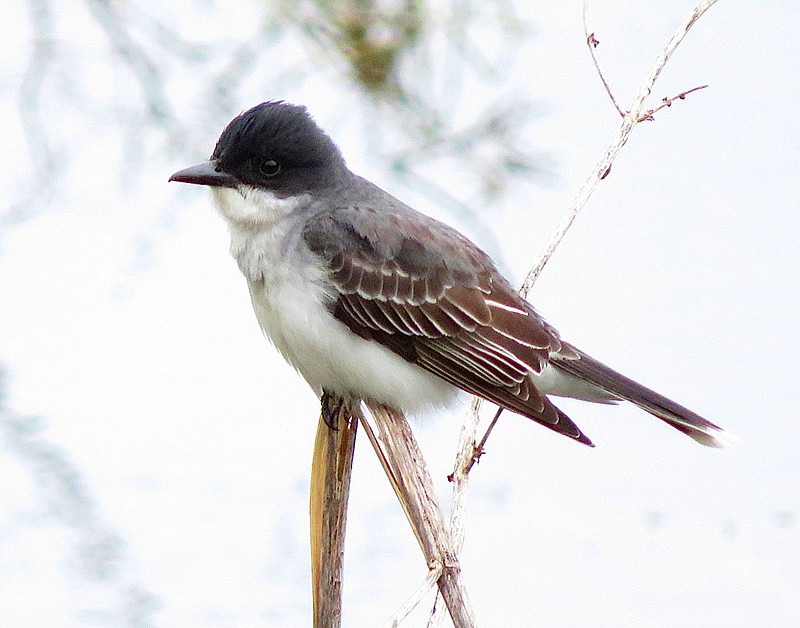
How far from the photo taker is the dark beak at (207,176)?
3.58 meters

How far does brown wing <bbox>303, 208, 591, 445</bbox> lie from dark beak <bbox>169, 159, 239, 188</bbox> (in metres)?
0.25

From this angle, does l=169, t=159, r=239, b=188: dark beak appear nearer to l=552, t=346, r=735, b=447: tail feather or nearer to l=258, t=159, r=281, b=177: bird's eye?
l=258, t=159, r=281, b=177: bird's eye

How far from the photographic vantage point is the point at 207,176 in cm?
361

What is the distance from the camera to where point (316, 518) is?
293cm

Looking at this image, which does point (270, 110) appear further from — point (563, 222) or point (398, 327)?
point (563, 222)

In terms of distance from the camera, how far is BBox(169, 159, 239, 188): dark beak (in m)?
3.58

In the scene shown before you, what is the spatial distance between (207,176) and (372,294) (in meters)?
0.53

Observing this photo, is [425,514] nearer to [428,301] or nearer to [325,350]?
[325,350]

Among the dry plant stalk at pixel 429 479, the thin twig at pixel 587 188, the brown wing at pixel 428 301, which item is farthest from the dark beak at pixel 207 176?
the thin twig at pixel 587 188

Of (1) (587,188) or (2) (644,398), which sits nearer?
(1) (587,188)

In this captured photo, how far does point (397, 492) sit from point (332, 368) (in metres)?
0.66

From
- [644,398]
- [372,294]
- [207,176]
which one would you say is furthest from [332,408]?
[644,398]

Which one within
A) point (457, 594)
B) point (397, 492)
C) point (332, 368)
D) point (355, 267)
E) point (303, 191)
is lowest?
point (457, 594)

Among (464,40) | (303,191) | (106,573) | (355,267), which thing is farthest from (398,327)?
(106,573)
